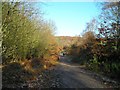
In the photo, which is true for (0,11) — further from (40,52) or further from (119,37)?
(40,52)

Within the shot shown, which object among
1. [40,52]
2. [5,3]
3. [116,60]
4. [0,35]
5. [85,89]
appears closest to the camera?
[0,35]

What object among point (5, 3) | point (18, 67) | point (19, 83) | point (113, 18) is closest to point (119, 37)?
point (113, 18)

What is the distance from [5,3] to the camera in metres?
11.0

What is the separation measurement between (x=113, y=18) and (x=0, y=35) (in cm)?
1526

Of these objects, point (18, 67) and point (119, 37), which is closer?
point (18, 67)

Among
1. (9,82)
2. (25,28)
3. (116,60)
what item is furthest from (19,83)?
(116,60)

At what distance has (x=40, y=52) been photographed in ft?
94.2

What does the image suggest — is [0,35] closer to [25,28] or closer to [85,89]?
[25,28]

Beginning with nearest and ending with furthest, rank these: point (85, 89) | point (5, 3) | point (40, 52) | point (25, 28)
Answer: point (5, 3) < point (85, 89) < point (25, 28) < point (40, 52)

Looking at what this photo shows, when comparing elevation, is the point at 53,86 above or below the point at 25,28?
below

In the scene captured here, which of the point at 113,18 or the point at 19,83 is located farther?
the point at 113,18

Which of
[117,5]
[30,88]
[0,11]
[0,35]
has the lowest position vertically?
[30,88]

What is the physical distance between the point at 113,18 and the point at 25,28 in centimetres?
1166

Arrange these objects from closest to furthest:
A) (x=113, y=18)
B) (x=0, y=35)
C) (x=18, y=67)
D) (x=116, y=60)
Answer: (x=0, y=35) → (x=18, y=67) → (x=116, y=60) → (x=113, y=18)
